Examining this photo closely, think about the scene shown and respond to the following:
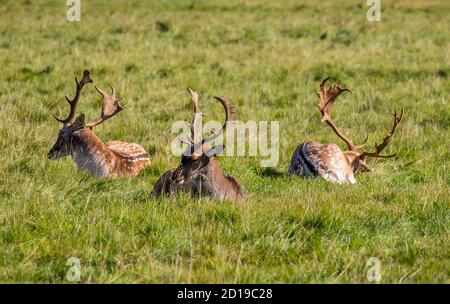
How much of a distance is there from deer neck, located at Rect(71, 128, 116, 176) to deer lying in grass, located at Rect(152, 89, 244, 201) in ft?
4.14

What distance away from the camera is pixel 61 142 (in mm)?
7938

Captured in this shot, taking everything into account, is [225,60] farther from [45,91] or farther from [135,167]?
[135,167]

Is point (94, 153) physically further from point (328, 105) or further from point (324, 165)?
point (328, 105)

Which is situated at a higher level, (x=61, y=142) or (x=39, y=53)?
(x=39, y=53)

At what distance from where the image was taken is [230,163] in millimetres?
8031

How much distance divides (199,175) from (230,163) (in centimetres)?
148

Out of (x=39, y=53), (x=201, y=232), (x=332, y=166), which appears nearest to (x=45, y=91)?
(x=39, y=53)

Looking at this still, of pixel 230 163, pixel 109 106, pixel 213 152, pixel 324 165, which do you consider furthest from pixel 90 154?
pixel 324 165

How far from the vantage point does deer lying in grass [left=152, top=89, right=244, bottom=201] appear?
21.4 ft

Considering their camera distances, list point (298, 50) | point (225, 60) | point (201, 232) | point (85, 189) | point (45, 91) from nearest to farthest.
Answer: point (201, 232)
point (85, 189)
point (45, 91)
point (225, 60)
point (298, 50)

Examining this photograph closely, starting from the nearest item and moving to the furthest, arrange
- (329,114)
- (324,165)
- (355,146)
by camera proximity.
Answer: (324,165)
(355,146)
(329,114)

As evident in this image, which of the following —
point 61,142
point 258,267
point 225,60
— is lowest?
point 258,267

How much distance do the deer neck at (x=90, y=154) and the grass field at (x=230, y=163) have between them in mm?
181

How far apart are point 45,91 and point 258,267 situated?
8.12 m
